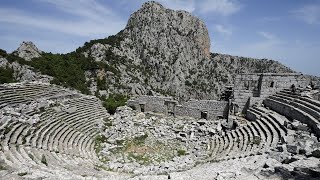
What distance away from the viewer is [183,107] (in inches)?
1036

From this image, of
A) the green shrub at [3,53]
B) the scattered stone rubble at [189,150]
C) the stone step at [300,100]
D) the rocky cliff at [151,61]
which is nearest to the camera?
the scattered stone rubble at [189,150]

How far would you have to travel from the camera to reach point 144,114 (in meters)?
26.1

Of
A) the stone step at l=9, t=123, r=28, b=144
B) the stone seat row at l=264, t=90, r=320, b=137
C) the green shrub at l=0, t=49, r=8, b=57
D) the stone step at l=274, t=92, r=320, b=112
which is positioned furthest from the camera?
the green shrub at l=0, t=49, r=8, b=57

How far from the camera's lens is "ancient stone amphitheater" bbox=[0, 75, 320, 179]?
12.1 metres

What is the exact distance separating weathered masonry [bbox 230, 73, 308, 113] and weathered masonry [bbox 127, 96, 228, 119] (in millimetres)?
1219

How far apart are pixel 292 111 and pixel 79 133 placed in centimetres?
1345

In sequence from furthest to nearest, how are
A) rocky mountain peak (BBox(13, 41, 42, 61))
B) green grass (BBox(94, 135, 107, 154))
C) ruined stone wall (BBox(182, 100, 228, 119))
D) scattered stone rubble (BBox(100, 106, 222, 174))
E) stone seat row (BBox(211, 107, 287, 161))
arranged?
rocky mountain peak (BBox(13, 41, 42, 61)) → ruined stone wall (BBox(182, 100, 228, 119)) → green grass (BBox(94, 135, 107, 154)) → scattered stone rubble (BBox(100, 106, 222, 174)) → stone seat row (BBox(211, 107, 287, 161))

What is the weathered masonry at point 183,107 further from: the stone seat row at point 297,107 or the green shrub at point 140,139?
the green shrub at point 140,139

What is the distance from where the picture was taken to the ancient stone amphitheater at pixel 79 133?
12127 mm

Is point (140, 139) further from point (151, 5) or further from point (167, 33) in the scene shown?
point (151, 5)

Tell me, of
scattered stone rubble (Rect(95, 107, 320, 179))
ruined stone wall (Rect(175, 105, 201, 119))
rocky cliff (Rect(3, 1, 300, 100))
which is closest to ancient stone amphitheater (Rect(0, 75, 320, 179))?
scattered stone rubble (Rect(95, 107, 320, 179))

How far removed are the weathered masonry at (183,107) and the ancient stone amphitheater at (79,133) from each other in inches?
106

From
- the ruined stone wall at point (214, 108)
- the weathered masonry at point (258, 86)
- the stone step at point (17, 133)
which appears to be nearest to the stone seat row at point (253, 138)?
the weathered masonry at point (258, 86)

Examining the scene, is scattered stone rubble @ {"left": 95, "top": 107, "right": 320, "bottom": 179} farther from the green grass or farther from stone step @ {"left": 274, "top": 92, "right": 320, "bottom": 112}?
stone step @ {"left": 274, "top": 92, "right": 320, "bottom": 112}
